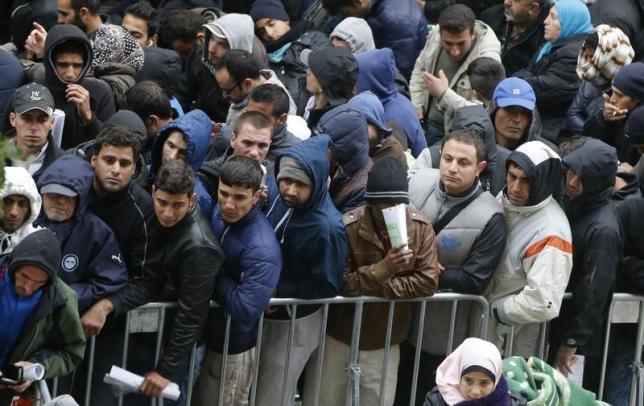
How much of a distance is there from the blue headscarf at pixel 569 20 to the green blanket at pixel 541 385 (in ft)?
12.7

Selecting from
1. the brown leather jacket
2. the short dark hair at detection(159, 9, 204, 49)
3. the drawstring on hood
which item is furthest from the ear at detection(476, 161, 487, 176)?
the short dark hair at detection(159, 9, 204, 49)

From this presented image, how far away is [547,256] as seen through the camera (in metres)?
8.32

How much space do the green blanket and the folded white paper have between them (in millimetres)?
1841

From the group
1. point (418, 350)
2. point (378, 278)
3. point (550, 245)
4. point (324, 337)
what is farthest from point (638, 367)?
point (324, 337)

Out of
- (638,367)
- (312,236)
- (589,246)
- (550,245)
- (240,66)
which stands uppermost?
(240,66)

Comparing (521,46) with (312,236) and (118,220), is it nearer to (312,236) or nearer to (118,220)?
(312,236)

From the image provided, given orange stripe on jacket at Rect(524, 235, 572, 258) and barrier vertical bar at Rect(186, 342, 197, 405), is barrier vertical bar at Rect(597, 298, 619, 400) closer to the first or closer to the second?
orange stripe on jacket at Rect(524, 235, 572, 258)

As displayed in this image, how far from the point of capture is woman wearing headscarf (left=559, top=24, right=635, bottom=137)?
1040 cm

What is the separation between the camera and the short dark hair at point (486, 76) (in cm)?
1020

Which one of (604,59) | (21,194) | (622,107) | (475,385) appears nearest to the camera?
(21,194)

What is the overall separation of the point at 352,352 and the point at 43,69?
281cm

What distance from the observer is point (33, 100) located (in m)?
8.30

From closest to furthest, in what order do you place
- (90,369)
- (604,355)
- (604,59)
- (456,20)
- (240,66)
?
(90,369)
(604,355)
(240,66)
(604,59)
(456,20)

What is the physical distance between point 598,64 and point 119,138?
4063mm
